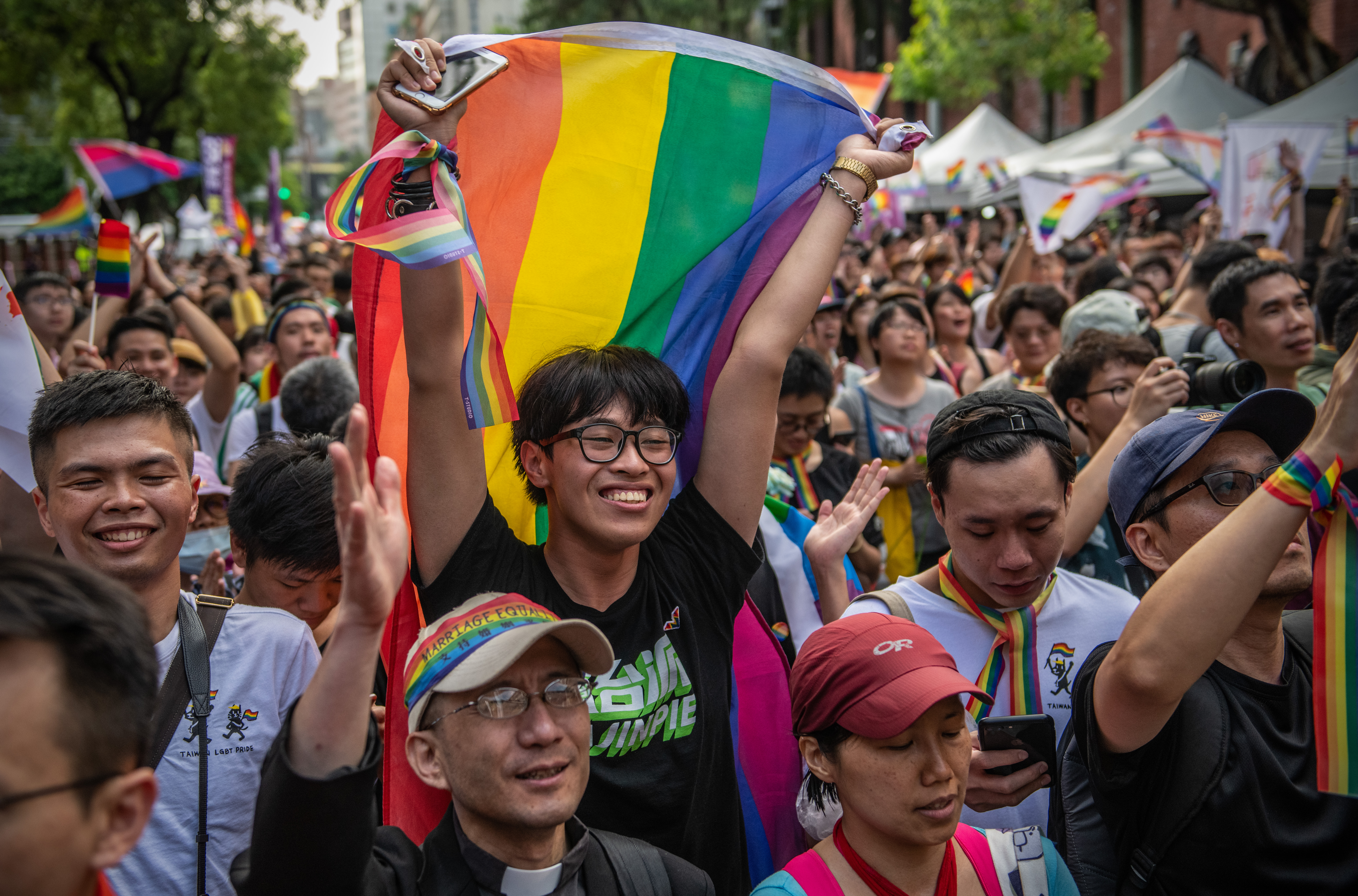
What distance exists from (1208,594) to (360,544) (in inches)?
50.2

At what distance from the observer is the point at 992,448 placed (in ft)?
7.75

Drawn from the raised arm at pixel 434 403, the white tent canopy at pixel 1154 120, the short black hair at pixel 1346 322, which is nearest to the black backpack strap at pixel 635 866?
the raised arm at pixel 434 403

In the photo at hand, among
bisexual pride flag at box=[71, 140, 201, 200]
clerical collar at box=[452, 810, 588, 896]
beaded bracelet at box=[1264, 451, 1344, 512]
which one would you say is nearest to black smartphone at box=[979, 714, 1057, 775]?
beaded bracelet at box=[1264, 451, 1344, 512]

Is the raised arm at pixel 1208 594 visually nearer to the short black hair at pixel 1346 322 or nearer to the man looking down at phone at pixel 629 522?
the man looking down at phone at pixel 629 522

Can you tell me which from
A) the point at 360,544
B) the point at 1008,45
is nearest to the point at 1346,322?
the point at 360,544

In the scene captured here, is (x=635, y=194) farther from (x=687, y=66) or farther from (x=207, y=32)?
(x=207, y=32)

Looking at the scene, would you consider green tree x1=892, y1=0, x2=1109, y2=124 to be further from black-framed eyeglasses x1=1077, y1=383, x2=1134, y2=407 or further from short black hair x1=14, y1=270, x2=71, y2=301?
black-framed eyeglasses x1=1077, y1=383, x2=1134, y2=407

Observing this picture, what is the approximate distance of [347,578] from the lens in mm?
1461

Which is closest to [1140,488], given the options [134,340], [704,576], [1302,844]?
[1302,844]

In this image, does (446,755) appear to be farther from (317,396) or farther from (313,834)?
(317,396)

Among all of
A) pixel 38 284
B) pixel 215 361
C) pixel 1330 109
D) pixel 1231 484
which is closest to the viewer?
pixel 1231 484

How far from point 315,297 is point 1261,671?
5.56 m

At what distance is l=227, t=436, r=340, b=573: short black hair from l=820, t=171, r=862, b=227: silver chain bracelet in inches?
54.7

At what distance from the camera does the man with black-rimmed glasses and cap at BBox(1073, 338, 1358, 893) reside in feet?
5.57
